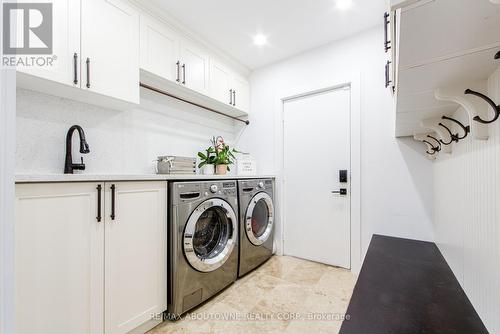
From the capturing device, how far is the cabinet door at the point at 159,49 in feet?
6.14

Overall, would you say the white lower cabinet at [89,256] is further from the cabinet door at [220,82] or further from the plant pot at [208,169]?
the cabinet door at [220,82]

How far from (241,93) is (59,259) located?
8.17 feet

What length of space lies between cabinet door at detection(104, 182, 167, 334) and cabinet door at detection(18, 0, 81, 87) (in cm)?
78

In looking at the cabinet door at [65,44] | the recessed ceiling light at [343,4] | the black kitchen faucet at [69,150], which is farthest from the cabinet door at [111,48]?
the recessed ceiling light at [343,4]

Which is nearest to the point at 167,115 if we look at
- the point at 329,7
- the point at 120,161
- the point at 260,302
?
the point at 120,161

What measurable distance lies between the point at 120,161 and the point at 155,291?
3.78ft

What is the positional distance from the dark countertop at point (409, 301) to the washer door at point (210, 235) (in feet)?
3.64

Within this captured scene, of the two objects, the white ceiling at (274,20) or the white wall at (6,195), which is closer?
the white wall at (6,195)

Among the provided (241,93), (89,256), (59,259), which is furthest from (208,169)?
(59,259)

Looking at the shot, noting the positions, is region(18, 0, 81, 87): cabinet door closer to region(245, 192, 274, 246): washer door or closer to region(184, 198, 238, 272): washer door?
region(184, 198, 238, 272): washer door

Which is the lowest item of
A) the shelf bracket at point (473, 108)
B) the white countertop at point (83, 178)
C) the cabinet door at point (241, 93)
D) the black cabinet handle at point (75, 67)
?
the white countertop at point (83, 178)

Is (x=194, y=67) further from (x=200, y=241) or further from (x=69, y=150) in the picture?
(x=200, y=241)

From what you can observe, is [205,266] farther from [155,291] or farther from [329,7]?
[329,7]

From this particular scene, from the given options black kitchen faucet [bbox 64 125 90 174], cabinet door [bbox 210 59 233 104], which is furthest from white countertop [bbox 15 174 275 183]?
cabinet door [bbox 210 59 233 104]
